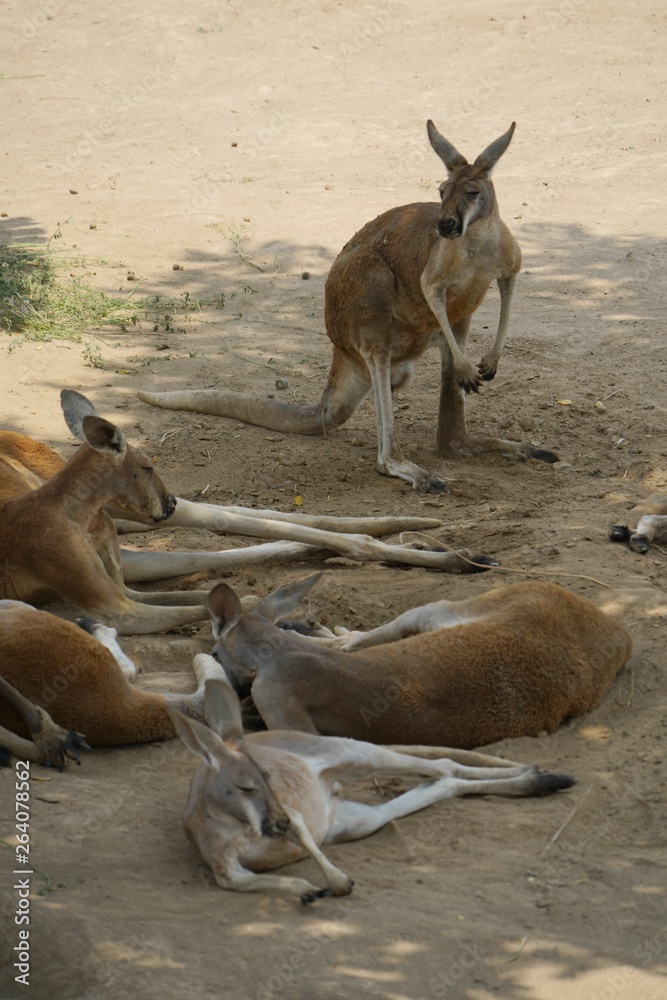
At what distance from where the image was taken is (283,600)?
15.5 ft

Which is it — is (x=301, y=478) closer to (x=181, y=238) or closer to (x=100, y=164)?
(x=181, y=238)

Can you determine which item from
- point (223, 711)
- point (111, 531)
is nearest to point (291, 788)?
point (223, 711)

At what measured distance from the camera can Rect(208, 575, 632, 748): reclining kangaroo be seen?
4188 millimetres

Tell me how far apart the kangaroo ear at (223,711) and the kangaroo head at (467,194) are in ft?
12.2

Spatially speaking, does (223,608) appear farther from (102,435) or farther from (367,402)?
(367,402)

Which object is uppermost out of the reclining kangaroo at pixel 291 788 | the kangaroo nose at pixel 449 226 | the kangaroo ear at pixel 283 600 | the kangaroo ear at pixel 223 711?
the kangaroo nose at pixel 449 226

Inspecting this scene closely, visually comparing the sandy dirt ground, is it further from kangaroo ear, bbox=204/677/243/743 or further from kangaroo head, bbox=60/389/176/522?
kangaroo head, bbox=60/389/176/522

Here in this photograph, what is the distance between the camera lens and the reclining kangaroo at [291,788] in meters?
3.37

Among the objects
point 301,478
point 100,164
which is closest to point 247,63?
point 100,164

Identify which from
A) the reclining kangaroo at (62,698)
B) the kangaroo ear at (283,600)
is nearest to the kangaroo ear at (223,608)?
the kangaroo ear at (283,600)

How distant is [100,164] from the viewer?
12484 millimetres

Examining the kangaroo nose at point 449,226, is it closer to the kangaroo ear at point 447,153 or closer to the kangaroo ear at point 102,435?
the kangaroo ear at point 447,153

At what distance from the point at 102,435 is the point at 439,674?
1.84 metres

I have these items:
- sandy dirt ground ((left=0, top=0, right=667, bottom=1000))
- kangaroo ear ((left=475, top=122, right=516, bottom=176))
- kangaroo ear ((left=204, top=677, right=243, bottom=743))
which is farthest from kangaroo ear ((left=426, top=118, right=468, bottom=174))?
kangaroo ear ((left=204, top=677, right=243, bottom=743))
